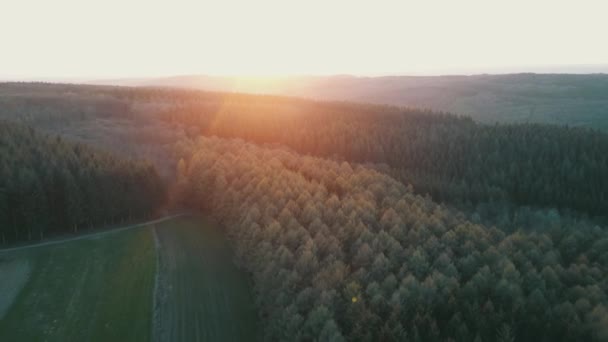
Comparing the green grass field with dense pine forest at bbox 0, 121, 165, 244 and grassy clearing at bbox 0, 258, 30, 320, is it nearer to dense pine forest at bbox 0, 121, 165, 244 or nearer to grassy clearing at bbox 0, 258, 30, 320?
grassy clearing at bbox 0, 258, 30, 320

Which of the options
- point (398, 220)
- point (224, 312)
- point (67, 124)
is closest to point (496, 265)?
point (398, 220)

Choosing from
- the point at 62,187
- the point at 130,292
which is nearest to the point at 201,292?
the point at 130,292

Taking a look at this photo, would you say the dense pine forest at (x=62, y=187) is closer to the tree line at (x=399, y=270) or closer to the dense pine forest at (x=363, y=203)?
the dense pine forest at (x=363, y=203)

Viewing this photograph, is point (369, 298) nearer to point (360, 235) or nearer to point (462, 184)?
point (360, 235)

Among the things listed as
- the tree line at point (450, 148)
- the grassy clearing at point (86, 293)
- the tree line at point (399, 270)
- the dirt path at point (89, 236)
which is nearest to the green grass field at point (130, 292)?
the grassy clearing at point (86, 293)

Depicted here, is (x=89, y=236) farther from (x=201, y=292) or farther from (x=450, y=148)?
(x=450, y=148)
